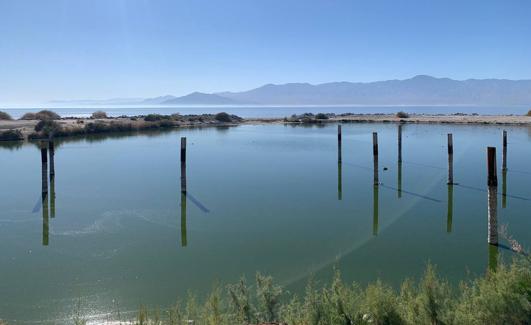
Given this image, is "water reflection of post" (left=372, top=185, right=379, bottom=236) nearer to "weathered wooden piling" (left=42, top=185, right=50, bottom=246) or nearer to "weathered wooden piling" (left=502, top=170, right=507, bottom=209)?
"weathered wooden piling" (left=502, top=170, right=507, bottom=209)

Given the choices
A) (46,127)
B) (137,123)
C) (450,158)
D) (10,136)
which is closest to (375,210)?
(450,158)

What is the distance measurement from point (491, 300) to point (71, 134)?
1703 inches

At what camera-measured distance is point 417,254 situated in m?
12.5

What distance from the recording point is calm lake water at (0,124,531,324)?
1082cm

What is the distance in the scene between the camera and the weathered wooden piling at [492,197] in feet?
39.6

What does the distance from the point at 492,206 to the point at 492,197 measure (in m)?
0.22

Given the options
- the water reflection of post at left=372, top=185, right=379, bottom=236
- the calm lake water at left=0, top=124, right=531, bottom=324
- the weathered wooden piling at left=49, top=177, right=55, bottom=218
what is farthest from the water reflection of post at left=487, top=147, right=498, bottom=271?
the weathered wooden piling at left=49, top=177, right=55, bottom=218

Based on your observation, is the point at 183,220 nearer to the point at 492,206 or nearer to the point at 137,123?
the point at 492,206

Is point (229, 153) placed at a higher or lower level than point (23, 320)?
higher

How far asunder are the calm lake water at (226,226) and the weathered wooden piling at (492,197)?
0.37 meters

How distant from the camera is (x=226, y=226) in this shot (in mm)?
15289

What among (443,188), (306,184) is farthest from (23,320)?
(443,188)

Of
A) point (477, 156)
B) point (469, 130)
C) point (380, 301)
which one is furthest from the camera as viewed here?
point (469, 130)

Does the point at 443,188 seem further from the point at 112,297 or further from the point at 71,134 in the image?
the point at 71,134
